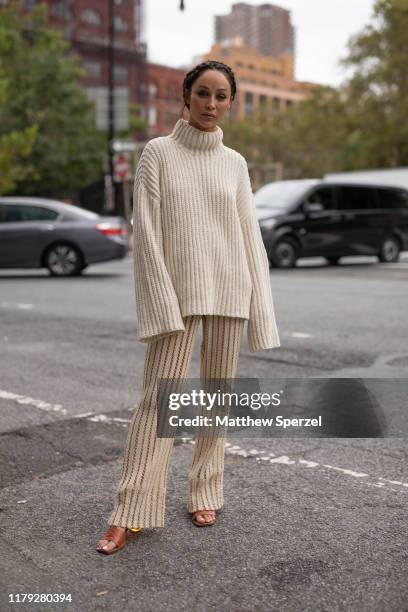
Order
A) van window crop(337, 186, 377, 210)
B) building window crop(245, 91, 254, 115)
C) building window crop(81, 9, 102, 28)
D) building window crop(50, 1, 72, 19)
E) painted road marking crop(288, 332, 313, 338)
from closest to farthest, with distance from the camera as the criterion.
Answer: painted road marking crop(288, 332, 313, 338)
van window crop(337, 186, 377, 210)
building window crop(50, 1, 72, 19)
building window crop(81, 9, 102, 28)
building window crop(245, 91, 254, 115)

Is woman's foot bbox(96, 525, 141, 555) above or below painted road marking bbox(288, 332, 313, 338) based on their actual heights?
above

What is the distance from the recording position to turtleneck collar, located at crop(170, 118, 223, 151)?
3.20 meters

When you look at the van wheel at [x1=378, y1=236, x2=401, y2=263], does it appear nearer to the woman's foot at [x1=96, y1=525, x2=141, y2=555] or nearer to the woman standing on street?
the woman standing on street

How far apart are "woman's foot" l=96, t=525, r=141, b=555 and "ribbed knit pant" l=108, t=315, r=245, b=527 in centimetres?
2

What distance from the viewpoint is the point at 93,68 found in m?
75.7

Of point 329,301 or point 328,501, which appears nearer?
point 328,501


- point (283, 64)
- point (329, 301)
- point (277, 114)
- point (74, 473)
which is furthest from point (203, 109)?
point (283, 64)

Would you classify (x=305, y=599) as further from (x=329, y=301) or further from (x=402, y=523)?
(x=329, y=301)

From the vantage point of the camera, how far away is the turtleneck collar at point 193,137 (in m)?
3.20

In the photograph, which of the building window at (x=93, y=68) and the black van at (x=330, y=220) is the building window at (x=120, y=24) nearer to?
the building window at (x=93, y=68)

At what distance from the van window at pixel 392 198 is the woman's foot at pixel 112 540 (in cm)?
1717

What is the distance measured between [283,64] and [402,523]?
136259mm

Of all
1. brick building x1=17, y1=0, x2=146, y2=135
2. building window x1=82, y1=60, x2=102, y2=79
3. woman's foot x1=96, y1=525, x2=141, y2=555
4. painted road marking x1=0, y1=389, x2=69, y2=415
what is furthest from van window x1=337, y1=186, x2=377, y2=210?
building window x1=82, y1=60, x2=102, y2=79

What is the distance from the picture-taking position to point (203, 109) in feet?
10.4
